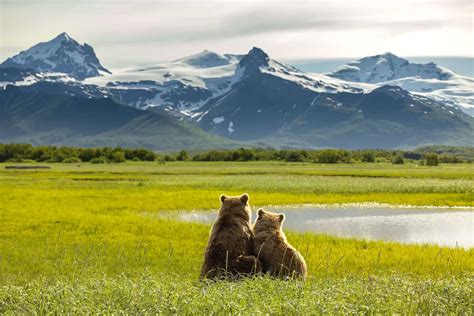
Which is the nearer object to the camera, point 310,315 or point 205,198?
point 310,315

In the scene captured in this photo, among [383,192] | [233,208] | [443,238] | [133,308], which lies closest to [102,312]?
[133,308]

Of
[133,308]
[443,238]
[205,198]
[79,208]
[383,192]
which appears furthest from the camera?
[383,192]

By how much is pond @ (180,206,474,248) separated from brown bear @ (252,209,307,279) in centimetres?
1716

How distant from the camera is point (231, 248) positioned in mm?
12992

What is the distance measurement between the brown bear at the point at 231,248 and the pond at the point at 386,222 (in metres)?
17.5

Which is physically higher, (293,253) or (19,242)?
(293,253)

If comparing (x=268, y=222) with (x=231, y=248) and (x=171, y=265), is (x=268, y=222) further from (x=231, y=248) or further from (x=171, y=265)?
(x=171, y=265)

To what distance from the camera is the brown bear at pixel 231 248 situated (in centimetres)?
1291

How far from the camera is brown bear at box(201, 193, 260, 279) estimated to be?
12.9 m

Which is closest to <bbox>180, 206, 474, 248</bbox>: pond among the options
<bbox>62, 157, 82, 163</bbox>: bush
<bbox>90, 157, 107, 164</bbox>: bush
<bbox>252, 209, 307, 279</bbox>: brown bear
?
<bbox>252, 209, 307, 279</bbox>: brown bear

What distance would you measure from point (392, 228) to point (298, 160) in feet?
427

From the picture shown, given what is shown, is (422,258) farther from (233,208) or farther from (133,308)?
(133,308)

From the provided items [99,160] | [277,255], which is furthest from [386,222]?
[99,160]

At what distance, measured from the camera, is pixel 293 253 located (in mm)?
13078
